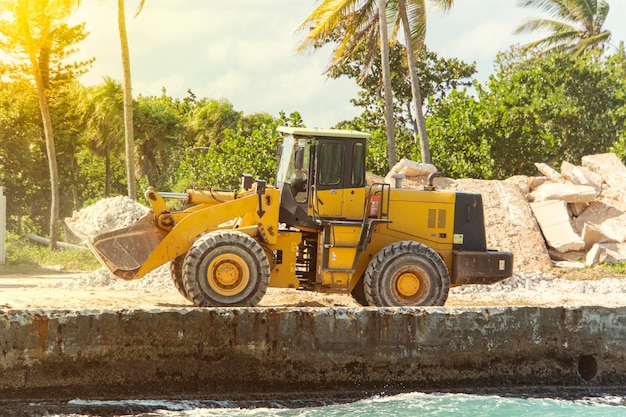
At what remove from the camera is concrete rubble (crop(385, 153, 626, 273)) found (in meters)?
20.1

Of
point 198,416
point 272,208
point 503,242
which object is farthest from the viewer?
point 503,242

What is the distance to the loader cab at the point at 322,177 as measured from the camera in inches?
490

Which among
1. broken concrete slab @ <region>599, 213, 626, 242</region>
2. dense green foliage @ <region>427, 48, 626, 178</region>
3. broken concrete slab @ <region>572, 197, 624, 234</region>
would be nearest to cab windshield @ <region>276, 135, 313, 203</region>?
broken concrete slab @ <region>599, 213, 626, 242</region>

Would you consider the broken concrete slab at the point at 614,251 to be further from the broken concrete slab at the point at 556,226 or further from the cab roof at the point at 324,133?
the cab roof at the point at 324,133

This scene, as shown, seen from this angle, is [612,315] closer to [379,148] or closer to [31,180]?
[379,148]

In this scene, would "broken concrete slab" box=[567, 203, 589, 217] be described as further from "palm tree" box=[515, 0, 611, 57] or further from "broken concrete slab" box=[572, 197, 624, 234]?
"palm tree" box=[515, 0, 611, 57]

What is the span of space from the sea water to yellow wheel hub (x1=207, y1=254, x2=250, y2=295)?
2.43m

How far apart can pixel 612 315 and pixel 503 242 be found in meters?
9.06

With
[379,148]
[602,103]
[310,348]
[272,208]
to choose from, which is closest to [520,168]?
[379,148]

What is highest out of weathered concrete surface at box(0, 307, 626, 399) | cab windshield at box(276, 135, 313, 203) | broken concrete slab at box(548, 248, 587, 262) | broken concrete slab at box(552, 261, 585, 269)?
cab windshield at box(276, 135, 313, 203)

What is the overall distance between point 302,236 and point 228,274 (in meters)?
1.35

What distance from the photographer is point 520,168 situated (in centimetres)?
2819

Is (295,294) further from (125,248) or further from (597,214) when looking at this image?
(597,214)

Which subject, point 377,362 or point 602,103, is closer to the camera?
point 377,362
